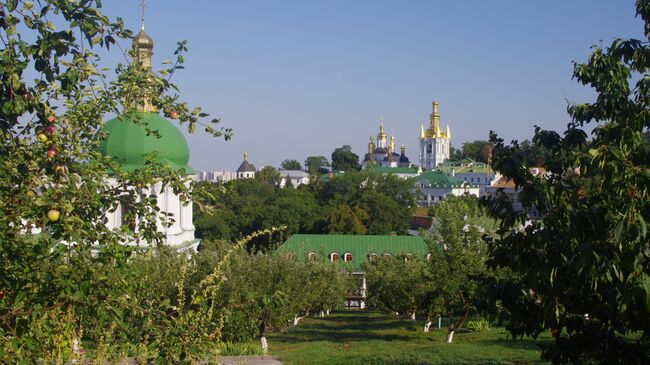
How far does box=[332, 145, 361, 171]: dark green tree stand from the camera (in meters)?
127

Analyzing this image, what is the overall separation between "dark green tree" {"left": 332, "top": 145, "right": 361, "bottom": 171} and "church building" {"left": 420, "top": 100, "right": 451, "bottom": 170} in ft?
69.7

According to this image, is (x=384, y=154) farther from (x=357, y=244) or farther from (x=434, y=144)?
(x=357, y=244)

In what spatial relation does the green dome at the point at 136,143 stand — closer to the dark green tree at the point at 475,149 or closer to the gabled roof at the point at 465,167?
the gabled roof at the point at 465,167

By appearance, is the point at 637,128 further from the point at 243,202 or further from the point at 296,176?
the point at 296,176

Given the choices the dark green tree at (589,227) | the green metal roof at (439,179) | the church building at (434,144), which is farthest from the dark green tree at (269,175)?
the dark green tree at (589,227)

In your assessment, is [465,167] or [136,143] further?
[465,167]

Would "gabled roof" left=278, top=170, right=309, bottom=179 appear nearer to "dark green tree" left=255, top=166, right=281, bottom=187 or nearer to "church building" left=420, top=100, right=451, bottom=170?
"church building" left=420, top=100, right=451, bottom=170

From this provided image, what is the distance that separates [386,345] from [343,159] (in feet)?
352

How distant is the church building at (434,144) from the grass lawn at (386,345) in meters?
116

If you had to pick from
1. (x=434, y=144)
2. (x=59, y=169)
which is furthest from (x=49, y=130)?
(x=434, y=144)

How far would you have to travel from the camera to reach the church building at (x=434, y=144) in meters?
144

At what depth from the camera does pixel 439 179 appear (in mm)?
113250

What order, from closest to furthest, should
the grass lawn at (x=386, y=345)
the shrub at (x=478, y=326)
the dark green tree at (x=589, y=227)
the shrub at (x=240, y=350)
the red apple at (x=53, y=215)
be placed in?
1. the red apple at (x=53, y=215)
2. the dark green tree at (x=589, y=227)
3. the grass lawn at (x=386, y=345)
4. the shrub at (x=240, y=350)
5. the shrub at (x=478, y=326)

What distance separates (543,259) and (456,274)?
15096 millimetres
